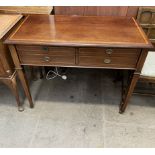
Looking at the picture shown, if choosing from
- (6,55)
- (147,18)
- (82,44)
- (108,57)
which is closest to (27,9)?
(6,55)

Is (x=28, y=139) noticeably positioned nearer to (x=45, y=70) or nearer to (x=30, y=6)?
(x=45, y=70)

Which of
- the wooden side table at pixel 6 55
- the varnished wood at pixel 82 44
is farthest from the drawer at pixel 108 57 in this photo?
the wooden side table at pixel 6 55

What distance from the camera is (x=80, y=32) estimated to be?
111 cm

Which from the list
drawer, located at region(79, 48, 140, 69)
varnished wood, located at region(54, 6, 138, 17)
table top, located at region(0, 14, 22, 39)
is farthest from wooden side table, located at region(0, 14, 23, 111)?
drawer, located at region(79, 48, 140, 69)

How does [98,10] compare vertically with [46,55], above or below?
above

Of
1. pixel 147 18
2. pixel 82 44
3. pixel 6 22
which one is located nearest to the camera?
pixel 82 44

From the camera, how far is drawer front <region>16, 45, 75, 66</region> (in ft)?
3.51

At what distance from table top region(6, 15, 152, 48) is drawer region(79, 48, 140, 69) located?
0.06m

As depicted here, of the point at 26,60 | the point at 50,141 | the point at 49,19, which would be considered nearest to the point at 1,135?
the point at 50,141

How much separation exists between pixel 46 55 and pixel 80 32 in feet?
0.92

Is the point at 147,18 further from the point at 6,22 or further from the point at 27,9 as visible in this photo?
the point at 6,22

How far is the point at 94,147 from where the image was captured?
1267 millimetres

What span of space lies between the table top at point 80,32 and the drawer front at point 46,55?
0.06 m

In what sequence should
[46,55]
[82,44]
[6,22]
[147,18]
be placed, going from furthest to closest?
[147,18]
[6,22]
[46,55]
[82,44]
